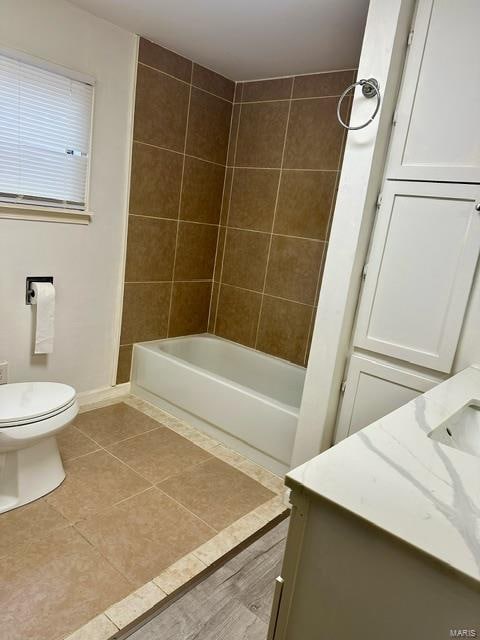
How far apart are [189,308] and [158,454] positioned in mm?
1271

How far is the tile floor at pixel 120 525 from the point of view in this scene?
4.71 feet

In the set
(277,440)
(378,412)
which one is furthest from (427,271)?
(277,440)

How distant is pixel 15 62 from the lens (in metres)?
2.10

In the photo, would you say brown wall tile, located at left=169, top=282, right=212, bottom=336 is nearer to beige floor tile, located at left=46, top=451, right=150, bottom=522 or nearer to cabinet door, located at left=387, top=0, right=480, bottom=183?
beige floor tile, located at left=46, top=451, right=150, bottom=522

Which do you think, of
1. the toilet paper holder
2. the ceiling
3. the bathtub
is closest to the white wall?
the toilet paper holder

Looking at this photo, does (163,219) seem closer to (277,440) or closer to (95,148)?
(95,148)

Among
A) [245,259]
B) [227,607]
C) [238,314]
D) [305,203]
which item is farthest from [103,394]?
[305,203]

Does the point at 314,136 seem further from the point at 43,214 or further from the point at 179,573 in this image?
the point at 179,573

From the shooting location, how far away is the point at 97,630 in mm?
1359

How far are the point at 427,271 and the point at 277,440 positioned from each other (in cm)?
116

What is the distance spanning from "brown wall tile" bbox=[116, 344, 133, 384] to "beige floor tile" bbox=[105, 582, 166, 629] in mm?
1655

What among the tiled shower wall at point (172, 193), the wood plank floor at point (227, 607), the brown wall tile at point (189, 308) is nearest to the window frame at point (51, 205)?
the tiled shower wall at point (172, 193)

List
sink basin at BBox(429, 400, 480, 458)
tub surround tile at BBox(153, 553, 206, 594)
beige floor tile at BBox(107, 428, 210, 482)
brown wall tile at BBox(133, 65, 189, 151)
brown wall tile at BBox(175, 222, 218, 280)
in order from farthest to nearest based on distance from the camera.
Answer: brown wall tile at BBox(175, 222, 218, 280) < brown wall tile at BBox(133, 65, 189, 151) < beige floor tile at BBox(107, 428, 210, 482) < tub surround tile at BBox(153, 553, 206, 594) < sink basin at BBox(429, 400, 480, 458)

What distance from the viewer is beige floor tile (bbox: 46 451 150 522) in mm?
1918
